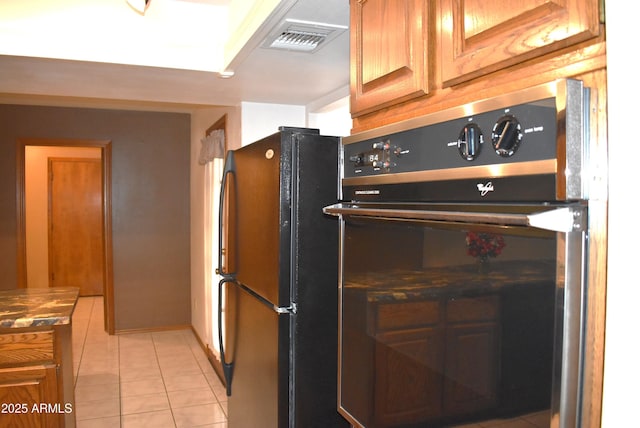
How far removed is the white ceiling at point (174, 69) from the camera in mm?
2389

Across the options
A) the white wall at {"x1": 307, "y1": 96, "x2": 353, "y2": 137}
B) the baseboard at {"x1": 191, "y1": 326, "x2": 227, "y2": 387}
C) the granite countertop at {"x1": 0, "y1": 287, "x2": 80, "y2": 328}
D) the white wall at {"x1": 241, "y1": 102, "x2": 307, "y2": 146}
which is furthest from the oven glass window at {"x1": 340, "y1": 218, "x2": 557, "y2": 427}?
the baseboard at {"x1": 191, "y1": 326, "x2": 227, "y2": 387}

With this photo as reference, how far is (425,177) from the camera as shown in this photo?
1.03 m

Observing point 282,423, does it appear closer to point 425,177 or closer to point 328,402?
point 328,402

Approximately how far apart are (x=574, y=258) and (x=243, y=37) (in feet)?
6.36

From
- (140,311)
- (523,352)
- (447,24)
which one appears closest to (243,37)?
(447,24)

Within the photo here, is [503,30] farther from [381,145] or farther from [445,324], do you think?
[445,324]

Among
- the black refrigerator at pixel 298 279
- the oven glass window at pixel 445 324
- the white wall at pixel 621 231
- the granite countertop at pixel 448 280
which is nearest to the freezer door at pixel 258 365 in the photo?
the black refrigerator at pixel 298 279

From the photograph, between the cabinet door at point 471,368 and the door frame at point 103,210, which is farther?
the door frame at point 103,210

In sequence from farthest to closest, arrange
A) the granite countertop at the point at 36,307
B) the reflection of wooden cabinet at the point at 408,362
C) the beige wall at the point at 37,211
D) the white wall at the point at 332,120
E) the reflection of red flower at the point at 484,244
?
the beige wall at the point at 37,211 → the white wall at the point at 332,120 → the granite countertop at the point at 36,307 → the reflection of wooden cabinet at the point at 408,362 → the reflection of red flower at the point at 484,244

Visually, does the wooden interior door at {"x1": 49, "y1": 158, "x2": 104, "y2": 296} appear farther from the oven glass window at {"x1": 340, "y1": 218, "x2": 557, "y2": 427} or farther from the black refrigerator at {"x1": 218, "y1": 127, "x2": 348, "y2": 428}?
the oven glass window at {"x1": 340, "y1": 218, "x2": 557, "y2": 427}

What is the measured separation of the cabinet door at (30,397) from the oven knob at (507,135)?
2.14 metres

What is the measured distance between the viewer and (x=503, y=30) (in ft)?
2.81

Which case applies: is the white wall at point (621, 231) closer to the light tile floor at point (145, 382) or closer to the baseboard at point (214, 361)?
the light tile floor at point (145, 382)

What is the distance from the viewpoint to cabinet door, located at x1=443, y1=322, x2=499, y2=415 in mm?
870
